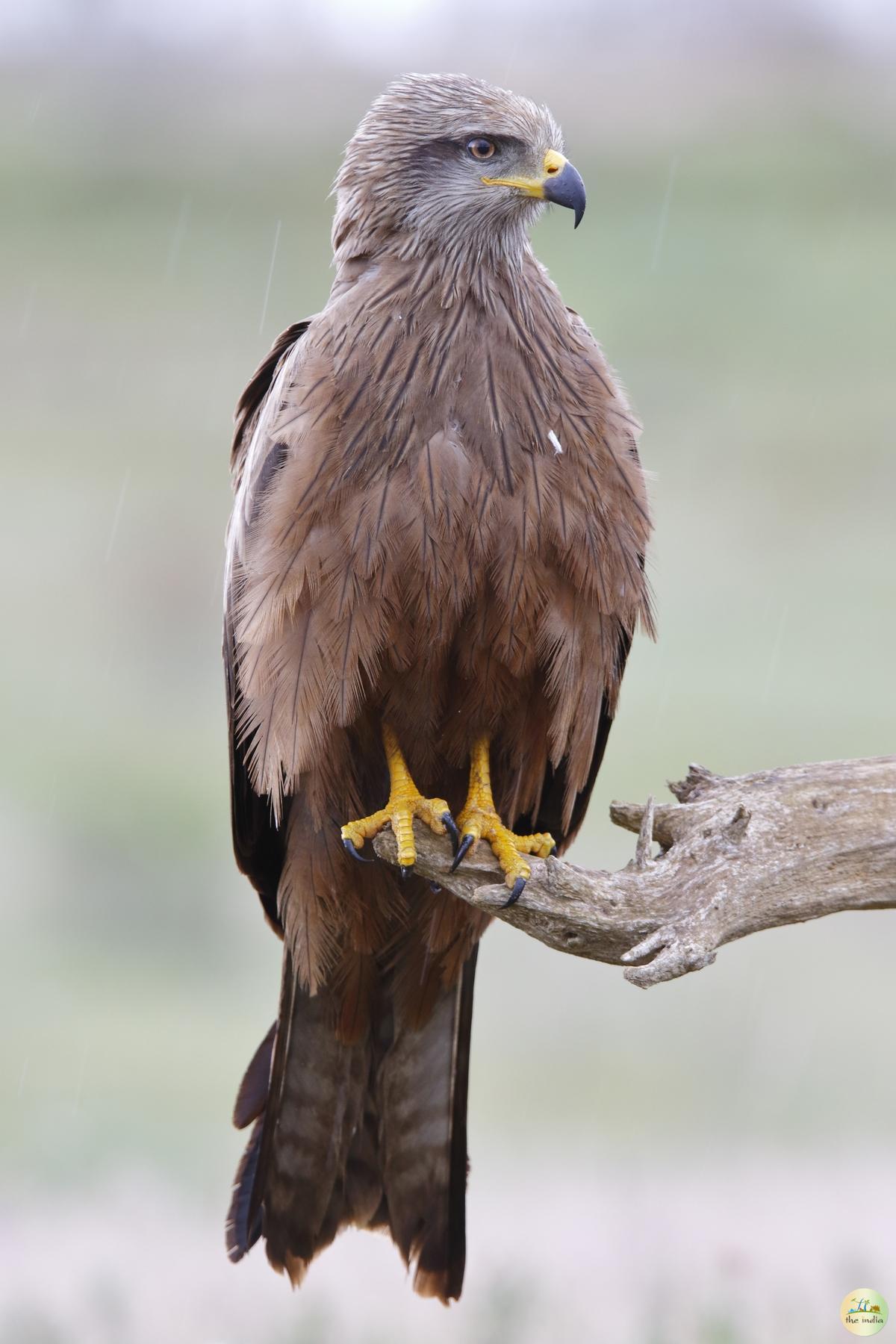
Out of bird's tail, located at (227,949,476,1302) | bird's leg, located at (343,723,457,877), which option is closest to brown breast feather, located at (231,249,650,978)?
bird's leg, located at (343,723,457,877)

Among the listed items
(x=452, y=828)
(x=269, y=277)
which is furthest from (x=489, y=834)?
(x=269, y=277)

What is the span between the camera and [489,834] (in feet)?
11.9

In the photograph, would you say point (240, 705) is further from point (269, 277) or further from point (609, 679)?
point (269, 277)

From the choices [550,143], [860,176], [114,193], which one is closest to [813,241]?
[860,176]

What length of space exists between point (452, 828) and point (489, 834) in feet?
0.35

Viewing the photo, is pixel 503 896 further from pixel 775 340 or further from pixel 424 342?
pixel 775 340

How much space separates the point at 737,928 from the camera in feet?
11.1

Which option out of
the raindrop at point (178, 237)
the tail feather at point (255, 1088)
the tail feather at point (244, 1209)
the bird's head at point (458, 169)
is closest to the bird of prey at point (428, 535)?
the bird's head at point (458, 169)

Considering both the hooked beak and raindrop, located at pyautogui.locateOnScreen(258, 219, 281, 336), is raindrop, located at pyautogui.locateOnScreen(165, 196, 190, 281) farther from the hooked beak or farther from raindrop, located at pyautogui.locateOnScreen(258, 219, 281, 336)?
the hooked beak

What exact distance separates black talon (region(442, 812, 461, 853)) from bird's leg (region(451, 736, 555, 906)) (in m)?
0.01

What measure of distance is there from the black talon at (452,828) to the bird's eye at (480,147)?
5.29 ft

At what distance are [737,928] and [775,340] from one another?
10761mm

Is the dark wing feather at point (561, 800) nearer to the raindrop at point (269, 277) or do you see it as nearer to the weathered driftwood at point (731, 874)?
the weathered driftwood at point (731, 874)

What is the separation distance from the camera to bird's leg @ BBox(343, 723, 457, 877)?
356 cm
